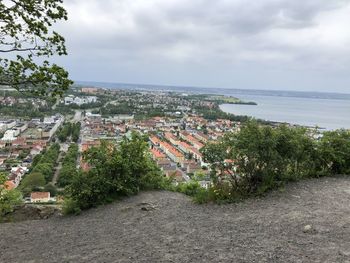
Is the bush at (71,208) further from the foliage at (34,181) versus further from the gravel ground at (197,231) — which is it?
the foliage at (34,181)

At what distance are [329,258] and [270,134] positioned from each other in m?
3.34

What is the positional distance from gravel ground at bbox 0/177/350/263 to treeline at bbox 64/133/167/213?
334 millimetres

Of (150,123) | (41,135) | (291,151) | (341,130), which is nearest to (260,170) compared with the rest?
(291,151)

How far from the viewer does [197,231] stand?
5.74 m

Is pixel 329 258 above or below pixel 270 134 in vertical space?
below

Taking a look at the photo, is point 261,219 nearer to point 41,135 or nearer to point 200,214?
point 200,214

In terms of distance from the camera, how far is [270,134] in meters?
7.36

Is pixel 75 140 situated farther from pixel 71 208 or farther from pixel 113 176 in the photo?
pixel 71 208

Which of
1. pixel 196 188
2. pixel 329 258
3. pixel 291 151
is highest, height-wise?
pixel 291 151

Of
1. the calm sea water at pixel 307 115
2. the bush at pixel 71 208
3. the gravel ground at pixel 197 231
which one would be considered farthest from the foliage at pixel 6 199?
the calm sea water at pixel 307 115

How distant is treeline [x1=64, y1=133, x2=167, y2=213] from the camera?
7.99 meters

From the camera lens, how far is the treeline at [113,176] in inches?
315

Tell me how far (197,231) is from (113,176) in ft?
10.1

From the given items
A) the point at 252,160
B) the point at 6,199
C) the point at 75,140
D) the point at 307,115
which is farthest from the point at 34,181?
the point at 307,115
